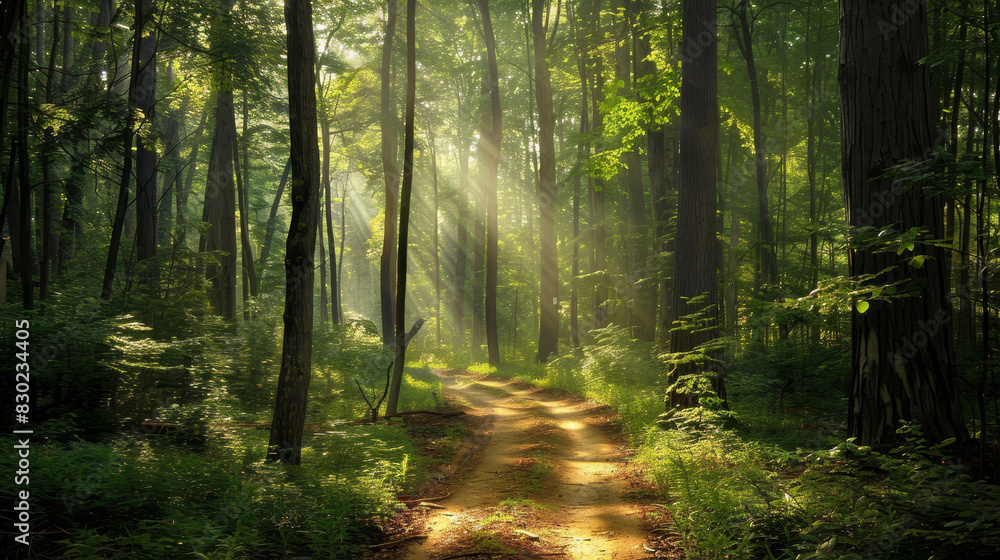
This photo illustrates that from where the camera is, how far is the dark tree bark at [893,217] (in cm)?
453

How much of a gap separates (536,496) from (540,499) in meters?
0.12

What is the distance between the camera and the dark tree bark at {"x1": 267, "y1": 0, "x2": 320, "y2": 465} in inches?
259

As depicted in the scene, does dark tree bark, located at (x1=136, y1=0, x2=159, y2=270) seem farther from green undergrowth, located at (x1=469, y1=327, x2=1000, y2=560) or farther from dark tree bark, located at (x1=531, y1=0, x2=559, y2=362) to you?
dark tree bark, located at (x1=531, y1=0, x2=559, y2=362)

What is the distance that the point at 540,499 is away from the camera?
257 inches

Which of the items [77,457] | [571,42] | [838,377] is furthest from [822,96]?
[77,457]

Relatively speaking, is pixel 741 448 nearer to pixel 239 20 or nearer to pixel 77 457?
pixel 77 457

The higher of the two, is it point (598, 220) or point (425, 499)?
point (598, 220)

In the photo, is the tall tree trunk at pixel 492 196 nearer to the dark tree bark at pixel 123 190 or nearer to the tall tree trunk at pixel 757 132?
the tall tree trunk at pixel 757 132

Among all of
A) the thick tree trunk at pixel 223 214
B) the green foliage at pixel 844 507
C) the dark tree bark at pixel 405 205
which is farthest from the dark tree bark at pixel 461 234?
the green foliage at pixel 844 507

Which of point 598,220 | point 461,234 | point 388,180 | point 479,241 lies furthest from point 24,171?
point 461,234

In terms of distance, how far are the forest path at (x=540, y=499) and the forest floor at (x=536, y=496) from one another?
0.03 ft

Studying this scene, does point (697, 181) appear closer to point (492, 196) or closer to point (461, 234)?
point (492, 196)

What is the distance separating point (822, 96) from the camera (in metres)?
20.2

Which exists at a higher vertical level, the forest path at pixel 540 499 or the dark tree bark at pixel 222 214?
the dark tree bark at pixel 222 214
